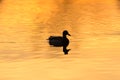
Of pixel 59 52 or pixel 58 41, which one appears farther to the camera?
pixel 58 41

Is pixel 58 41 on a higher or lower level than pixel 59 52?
higher

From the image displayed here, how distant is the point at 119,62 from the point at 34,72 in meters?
3.87

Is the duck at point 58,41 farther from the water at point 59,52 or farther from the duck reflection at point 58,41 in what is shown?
the water at point 59,52

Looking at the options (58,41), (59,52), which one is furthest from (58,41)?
(59,52)

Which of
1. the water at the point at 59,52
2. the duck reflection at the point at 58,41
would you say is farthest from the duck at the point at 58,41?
the water at the point at 59,52

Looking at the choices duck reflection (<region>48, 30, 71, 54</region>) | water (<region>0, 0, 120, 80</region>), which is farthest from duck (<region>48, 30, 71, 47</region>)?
water (<region>0, 0, 120, 80</region>)

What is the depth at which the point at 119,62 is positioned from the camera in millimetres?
21672

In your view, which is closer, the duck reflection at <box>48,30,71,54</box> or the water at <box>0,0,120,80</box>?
the water at <box>0,0,120,80</box>

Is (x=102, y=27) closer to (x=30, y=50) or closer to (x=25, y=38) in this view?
(x=25, y=38)

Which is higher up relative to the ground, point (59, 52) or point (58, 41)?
point (58, 41)

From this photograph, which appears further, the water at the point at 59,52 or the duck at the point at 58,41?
the duck at the point at 58,41

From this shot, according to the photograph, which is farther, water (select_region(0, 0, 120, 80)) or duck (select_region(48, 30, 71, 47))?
duck (select_region(48, 30, 71, 47))

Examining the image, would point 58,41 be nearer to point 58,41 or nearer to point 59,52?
point 58,41

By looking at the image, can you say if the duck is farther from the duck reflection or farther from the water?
the water
